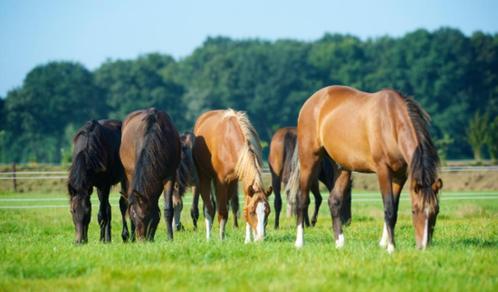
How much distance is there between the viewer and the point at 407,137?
10.4 m

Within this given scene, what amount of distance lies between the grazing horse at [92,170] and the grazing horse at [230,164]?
156cm

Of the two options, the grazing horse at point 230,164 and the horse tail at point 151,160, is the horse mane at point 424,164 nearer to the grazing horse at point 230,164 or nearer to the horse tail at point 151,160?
the grazing horse at point 230,164

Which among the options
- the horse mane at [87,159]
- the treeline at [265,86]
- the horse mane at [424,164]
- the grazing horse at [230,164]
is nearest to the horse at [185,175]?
the grazing horse at [230,164]

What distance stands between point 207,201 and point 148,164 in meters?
2.21

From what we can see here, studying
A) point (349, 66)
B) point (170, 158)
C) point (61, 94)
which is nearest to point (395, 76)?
point (349, 66)

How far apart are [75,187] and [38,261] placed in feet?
10.6

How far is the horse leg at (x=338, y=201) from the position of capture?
11914mm

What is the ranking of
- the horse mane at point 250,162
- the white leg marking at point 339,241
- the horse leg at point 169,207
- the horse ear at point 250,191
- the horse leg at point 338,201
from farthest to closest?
the horse leg at point 169,207 < the horse mane at point 250,162 < the horse ear at point 250,191 < the horse leg at point 338,201 < the white leg marking at point 339,241

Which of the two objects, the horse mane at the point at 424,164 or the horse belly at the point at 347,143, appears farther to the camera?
the horse belly at the point at 347,143

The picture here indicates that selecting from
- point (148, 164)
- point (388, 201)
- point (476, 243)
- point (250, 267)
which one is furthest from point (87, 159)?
point (476, 243)

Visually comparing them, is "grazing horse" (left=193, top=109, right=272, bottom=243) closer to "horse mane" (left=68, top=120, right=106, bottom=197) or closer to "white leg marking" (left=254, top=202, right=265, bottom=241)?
"white leg marking" (left=254, top=202, right=265, bottom=241)

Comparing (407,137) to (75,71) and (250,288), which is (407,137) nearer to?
(250,288)

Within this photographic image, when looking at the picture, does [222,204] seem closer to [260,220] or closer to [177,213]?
[260,220]

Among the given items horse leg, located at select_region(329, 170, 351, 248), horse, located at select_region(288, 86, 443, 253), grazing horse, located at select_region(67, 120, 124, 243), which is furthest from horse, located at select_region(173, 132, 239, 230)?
horse leg, located at select_region(329, 170, 351, 248)
